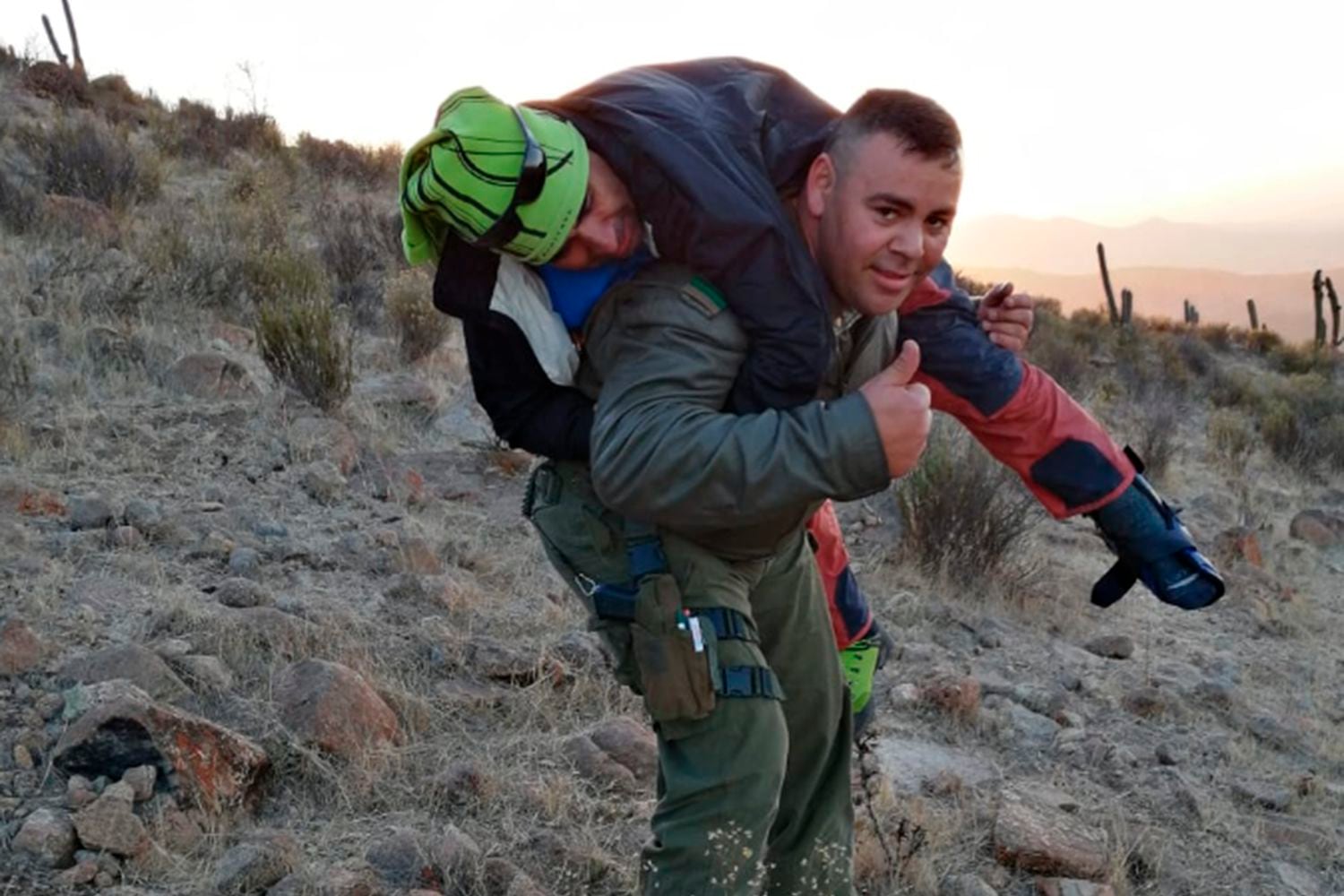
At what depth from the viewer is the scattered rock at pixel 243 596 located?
3770 millimetres

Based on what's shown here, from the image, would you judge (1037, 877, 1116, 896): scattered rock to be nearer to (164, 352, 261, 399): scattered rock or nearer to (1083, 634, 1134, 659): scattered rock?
(1083, 634, 1134, 659): scattered rock

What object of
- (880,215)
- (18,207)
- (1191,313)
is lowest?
(1191,313)

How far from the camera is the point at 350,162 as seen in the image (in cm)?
1427

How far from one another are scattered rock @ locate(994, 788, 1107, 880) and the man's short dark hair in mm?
1962

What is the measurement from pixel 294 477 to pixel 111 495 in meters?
0.73

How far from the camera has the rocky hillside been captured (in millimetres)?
2807

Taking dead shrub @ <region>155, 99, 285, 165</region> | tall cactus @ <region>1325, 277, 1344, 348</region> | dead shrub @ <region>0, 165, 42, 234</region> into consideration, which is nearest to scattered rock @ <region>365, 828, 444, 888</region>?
dead shrub @ <region>0, 165, 42, 234</region>

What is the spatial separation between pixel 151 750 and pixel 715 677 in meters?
1.49

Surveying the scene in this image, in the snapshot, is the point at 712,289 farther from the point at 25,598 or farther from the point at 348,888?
the point at 25,598

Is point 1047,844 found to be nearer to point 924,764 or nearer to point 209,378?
point 924,764

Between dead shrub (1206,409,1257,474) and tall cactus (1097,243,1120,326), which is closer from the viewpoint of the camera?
dead shrub (1206,409,1257,474)

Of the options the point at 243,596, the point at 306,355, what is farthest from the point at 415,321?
the point at 243,596

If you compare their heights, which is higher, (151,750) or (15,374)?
(15,374)

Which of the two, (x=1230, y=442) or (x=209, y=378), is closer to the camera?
(x=209, y=378)
